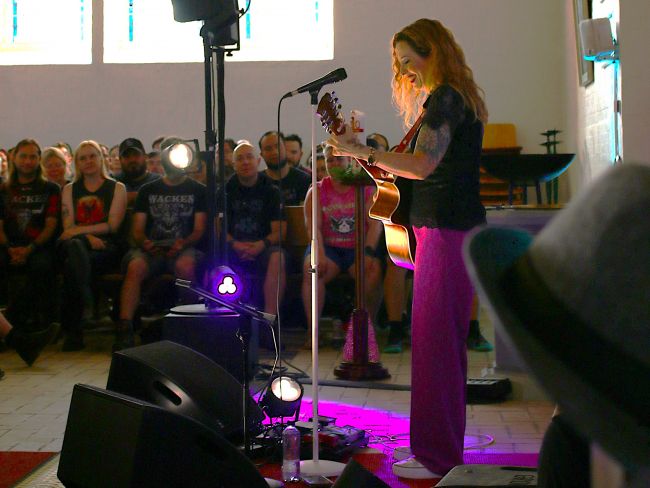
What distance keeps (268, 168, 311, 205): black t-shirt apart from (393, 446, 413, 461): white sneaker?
3937 mm

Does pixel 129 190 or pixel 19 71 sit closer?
pixel 129 190

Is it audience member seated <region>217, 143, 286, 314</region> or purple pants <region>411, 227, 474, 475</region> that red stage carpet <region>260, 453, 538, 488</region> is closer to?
purple pants <region>411, 227, 474, 475</region>

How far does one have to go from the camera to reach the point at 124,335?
20.6ft

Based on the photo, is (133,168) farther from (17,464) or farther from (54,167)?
(17,464)

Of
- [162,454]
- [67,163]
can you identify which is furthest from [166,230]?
[162,454]

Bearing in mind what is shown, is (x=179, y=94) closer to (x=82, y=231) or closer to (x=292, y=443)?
(x=82, y=231)

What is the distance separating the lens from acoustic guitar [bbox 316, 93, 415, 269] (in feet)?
11.1

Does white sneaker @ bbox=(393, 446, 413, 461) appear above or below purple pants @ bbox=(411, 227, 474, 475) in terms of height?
below

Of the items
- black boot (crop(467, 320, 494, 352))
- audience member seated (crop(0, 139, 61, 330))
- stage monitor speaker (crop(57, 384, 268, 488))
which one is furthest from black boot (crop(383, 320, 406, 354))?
stage monitor speaker (crop(57, 384, 268, 488))

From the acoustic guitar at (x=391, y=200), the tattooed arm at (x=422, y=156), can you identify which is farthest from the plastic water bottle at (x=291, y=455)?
the tattooed arm at (x=422, y=156)

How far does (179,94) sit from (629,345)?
9.91 meters

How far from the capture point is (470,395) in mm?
4828

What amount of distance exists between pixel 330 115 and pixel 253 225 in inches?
132

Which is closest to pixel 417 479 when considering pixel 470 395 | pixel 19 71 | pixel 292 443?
pixel 292 443
